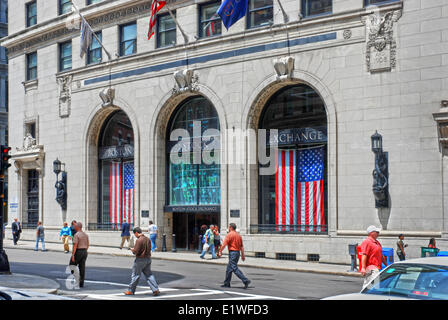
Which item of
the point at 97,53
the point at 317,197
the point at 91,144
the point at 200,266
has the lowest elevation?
the point at 200,266

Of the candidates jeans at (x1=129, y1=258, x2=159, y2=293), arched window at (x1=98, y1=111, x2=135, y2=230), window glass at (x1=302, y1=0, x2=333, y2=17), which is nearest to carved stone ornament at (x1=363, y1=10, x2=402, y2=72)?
window glass at (x1=302, y1=0, x2=333, y2=17)

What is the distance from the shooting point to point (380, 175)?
25.7 meters

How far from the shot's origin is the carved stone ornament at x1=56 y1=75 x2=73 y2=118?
38719 mm

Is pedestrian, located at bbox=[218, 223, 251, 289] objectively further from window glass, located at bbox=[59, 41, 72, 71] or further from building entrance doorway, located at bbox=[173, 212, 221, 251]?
window glass, located at bbox=[59, 41, 72, 71]

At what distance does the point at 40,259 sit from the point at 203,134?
10.1m

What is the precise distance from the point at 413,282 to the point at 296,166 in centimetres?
2114

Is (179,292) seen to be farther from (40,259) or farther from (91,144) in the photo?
(91,144)

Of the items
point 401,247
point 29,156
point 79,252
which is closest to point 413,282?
point 79,252

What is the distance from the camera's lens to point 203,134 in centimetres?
3284

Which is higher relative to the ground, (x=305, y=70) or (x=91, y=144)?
(x=305, y=70)

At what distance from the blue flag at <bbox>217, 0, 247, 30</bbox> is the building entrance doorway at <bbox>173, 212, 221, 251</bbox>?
10034mm

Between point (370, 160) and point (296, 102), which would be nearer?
point (370, 160)

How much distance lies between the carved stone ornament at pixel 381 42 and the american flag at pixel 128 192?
15.5 metres

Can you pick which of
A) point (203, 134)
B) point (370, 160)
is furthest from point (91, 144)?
point (370, 160)
